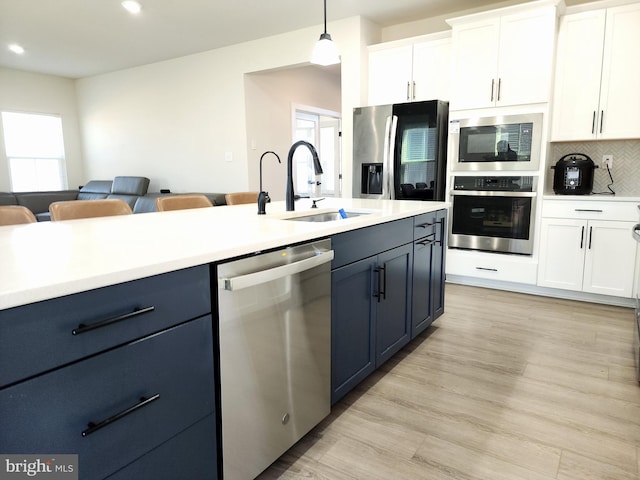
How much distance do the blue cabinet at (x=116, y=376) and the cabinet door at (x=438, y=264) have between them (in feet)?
6.23

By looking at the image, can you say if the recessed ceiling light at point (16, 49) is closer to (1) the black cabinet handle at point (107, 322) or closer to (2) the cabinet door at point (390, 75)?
(2) the cabinet door at point (390, 75)

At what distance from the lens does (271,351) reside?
4.65 ft

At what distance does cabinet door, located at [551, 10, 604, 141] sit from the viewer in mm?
3352

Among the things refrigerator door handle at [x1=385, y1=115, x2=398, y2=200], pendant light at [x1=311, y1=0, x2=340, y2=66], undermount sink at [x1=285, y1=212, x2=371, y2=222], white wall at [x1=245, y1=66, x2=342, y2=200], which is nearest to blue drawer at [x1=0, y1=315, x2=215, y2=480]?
undermount sink at [x1=285, y1=212, x2=371, y2=222]

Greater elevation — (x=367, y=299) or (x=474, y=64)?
(x=474, y=64)

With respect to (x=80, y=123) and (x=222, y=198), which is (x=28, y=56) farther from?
(x=222, y=198)

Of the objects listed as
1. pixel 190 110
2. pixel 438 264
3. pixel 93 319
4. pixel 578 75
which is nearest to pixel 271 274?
pixel 93 319

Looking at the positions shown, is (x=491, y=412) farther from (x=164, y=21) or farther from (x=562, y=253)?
(x=164, y=21)

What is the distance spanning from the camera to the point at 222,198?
5.30 meters

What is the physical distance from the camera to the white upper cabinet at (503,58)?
3.40m

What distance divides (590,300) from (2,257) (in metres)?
3.97

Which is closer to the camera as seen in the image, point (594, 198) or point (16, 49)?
point (594, 198)

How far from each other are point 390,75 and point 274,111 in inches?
83.3

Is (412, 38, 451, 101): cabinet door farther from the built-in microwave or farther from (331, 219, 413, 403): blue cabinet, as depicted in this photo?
(331, 219, 413, 403): blue cabinet
